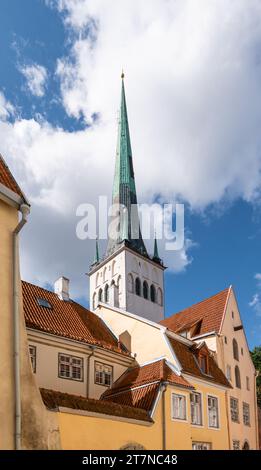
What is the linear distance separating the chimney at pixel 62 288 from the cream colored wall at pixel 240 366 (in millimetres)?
9877

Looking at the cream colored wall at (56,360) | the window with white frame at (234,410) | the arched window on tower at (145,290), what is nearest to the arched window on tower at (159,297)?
the arched window on tower at (145,290)

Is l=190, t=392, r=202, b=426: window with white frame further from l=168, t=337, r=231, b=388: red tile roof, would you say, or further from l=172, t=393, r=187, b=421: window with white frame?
l=172, t=393, r=187, b=421: window with white frame

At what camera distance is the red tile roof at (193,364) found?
1036 inches

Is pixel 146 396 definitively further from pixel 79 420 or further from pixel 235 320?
pixel 235 320

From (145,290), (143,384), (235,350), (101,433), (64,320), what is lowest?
(101,433)

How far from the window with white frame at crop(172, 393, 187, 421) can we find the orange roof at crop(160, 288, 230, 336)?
9.00 m

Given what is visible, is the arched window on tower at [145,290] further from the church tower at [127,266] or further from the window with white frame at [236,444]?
the window with white frame at [236,444]

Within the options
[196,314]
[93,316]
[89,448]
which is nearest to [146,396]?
[89,448]

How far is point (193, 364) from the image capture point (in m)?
27.3

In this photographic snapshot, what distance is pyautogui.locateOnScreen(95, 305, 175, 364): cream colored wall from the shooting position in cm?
2698

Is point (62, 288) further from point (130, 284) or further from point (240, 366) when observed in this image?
point (130, 284)

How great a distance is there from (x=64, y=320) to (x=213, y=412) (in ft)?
29.4

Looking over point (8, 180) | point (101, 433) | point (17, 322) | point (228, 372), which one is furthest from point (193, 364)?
point (8, 180)

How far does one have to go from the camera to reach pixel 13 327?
1325 centimetres
